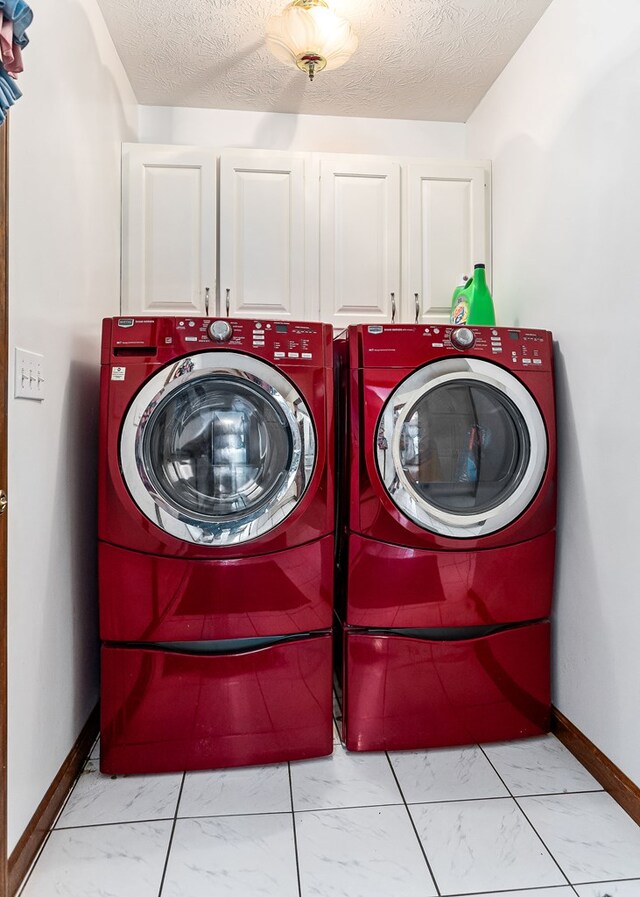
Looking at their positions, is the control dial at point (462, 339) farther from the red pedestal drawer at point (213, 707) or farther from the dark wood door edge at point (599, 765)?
the dark wood door edge at point (599, 765)

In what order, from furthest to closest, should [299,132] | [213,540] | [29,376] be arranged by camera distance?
[299,132] < [213,540] < [29,376]

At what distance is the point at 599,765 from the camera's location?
65.1 inches

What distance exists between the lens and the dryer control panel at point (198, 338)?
5.42 feet

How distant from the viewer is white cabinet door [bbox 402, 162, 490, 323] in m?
2.49

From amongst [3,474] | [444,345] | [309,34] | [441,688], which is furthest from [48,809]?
[309,34]

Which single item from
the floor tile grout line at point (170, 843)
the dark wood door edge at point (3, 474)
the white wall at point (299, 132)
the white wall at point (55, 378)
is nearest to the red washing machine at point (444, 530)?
the floor tile grout line at point (170, 843)

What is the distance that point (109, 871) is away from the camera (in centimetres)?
134

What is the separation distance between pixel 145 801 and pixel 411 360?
148 cm

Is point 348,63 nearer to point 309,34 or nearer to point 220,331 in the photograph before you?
point 309,34

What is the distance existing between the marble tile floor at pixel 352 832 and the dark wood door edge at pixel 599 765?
0.11ft

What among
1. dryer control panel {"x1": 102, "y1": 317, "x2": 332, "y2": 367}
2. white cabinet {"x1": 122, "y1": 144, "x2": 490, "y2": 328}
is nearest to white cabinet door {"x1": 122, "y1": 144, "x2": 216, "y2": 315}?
white cabinet {"x1": 122, "y1": 144, "x2": 490, "y2": 328}

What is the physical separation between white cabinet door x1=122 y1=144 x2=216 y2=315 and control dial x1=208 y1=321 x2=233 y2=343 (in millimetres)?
797

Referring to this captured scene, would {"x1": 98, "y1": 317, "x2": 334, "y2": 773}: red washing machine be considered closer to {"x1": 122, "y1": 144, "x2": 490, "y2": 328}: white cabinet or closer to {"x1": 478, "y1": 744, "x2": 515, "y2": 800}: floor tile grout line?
{"x1": 478, "y1": 744, "x2": 515, "y2": 800}: floor tile grout line

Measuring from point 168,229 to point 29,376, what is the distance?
1267 mm
